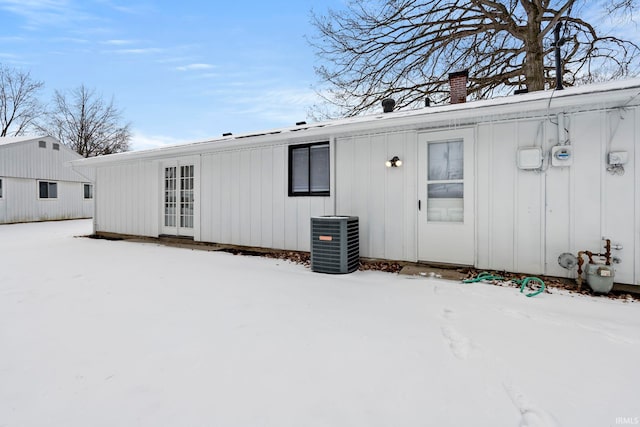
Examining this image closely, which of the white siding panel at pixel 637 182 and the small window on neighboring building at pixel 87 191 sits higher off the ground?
the small window on neighboring building at pixel 87 191

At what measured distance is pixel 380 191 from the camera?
16.6ft

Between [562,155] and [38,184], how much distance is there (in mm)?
18874

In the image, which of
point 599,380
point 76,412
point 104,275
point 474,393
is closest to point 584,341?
point 599,380

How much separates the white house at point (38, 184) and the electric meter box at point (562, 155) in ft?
47.6

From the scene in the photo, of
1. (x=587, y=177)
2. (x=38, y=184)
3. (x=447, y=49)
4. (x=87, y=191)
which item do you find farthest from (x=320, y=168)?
(x=87, y=191)

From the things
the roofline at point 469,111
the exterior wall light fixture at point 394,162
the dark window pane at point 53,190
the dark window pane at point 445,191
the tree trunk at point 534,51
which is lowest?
the dark window pane at point 445,191

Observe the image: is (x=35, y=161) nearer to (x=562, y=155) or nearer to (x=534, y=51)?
(x=562, y=155)

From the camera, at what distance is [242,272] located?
4.59m

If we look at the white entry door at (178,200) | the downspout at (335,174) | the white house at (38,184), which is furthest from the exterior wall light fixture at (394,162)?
the white house at (38,184)

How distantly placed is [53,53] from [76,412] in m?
18.5

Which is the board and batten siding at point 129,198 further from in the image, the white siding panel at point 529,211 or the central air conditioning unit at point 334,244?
the white siding panel at point 529,211

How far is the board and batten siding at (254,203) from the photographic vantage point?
5867 millimetres

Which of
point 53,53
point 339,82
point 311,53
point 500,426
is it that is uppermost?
point 53,53

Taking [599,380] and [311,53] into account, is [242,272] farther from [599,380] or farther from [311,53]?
[311,53]
